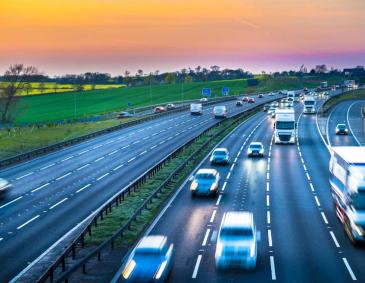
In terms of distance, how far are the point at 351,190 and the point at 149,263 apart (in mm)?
12105

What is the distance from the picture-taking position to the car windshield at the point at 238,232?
2595 centimetres

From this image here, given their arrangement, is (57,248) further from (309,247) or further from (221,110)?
(221,110)

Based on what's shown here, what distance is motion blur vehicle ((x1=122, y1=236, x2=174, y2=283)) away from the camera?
2166 cm

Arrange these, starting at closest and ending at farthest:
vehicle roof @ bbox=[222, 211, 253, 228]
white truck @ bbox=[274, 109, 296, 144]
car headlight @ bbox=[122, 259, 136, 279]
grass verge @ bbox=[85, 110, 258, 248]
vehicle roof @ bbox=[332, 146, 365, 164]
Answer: car headlight @ bbox=[122, 259, 136, 279] → vehicle roof @ bbox=[222, 211, 253, 228] → vehicle roof @ bbox=[332, 146, 365, 164] → grass verge @ bbox=[85, 110, 258, 248] → white truck @ bbox=[274, 109, 296, 144]

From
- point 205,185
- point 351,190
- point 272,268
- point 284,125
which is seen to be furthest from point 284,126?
point 272,268

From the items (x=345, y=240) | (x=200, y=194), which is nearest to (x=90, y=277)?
(x=345, y=240)

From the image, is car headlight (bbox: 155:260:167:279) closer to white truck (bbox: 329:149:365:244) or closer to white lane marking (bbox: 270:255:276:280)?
white lane marking (bbox: 270:255:276:280)

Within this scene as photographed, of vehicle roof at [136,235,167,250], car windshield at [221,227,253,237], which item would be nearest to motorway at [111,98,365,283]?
car windshield at [221,227,253,237]

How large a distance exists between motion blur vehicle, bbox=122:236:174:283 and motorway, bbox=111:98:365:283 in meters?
1.57

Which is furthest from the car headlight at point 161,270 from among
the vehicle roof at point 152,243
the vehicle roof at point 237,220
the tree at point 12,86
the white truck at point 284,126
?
the tree at point 12,86

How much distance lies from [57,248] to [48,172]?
26583 mm

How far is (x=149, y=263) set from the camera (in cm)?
2231

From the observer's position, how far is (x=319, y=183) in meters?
47.9

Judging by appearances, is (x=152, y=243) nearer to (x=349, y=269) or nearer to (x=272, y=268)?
(x=272, y=268)
